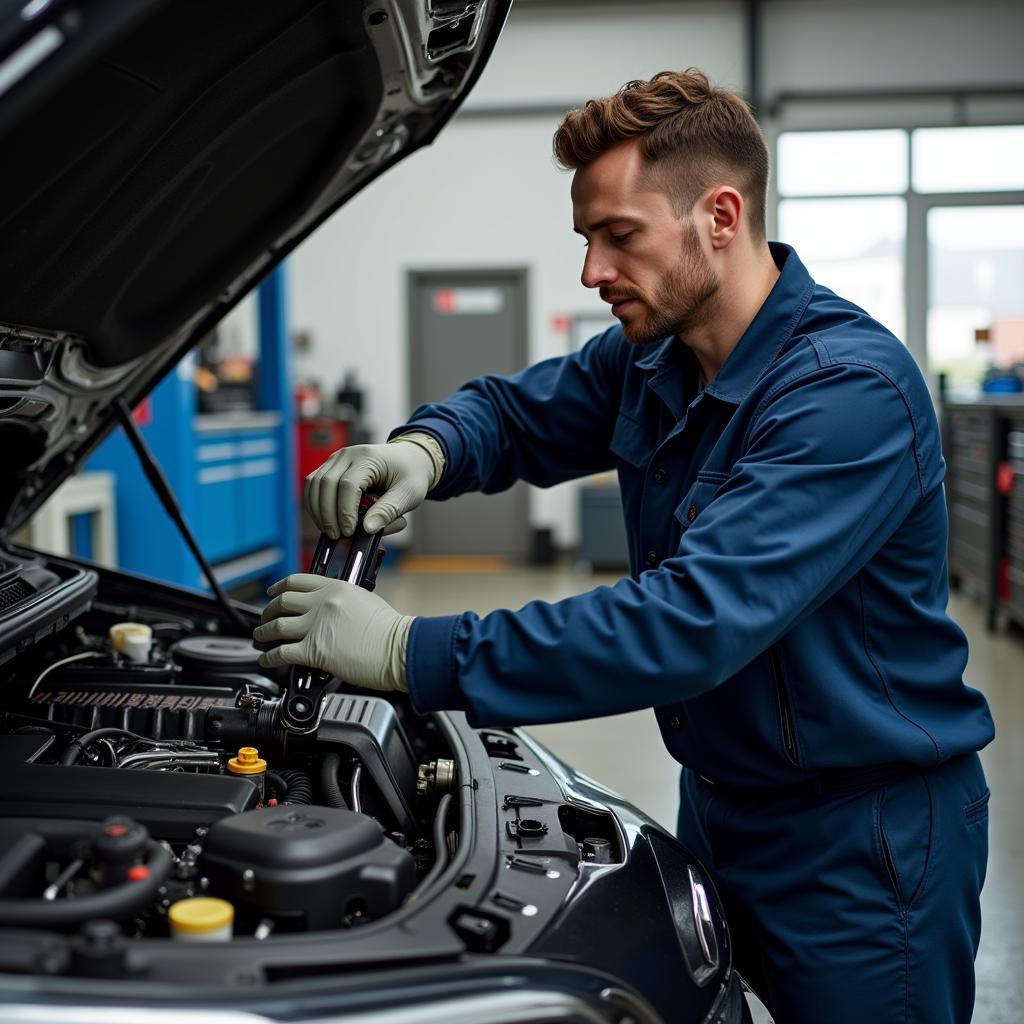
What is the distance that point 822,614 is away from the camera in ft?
4.18

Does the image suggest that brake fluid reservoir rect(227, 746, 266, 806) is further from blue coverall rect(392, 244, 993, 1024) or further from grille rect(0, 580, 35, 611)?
grille rect(0, 580, 35, 611)

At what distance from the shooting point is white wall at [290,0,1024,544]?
293 inches

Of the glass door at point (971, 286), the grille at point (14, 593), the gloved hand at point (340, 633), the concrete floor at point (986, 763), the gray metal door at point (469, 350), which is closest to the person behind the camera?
the gloved hand at point (340, 633)

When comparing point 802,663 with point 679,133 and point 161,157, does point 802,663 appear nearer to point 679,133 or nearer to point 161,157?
point 679,133

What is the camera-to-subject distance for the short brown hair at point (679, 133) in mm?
1306

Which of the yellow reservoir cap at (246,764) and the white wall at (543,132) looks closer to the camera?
the yellow reservoir cap at (246,764)

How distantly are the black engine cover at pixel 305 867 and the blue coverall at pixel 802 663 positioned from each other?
143mm

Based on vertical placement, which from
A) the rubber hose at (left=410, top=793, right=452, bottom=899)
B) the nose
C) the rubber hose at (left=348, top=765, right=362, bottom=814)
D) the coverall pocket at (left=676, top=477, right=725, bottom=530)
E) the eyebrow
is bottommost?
the rubber hose at (left=410, top=793, right=452, bottom=899)

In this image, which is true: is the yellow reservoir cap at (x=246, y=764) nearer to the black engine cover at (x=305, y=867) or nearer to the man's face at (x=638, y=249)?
the black engine cover at (x=305, y=867)

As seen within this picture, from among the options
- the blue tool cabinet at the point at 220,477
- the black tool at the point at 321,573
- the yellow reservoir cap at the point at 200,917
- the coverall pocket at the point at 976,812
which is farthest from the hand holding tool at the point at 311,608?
the blue tool cabinet at the point at 220,477

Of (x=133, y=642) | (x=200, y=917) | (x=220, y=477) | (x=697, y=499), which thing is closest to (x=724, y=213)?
(x=697, y=499)

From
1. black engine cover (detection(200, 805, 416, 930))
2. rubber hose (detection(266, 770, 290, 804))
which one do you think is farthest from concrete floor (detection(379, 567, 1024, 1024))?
black engine cover (detection(200, 805, 416, 930))

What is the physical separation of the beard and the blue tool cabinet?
8.37 feet

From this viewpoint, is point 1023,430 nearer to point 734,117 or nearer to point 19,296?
point 734,117
